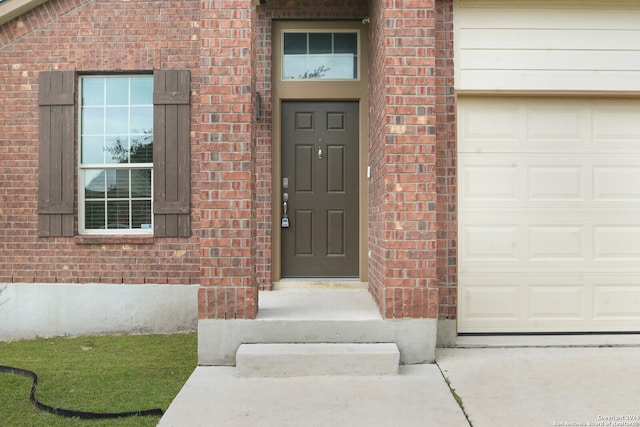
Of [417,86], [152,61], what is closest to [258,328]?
[417,86]

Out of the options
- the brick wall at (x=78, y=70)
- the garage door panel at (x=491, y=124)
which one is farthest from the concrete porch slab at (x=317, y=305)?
the garage door panel at (x=491, y=124)

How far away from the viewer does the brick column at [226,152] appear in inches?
152

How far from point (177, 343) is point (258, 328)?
153 cm

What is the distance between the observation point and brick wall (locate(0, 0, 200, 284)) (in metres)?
5.34

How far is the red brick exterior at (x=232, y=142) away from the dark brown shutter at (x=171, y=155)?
10 cm

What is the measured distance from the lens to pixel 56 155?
5359 millimetres

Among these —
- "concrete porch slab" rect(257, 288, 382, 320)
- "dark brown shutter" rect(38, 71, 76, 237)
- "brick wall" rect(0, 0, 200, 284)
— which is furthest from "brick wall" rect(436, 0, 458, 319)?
"dark brown shutter" rect(38, 71, 76, 237)

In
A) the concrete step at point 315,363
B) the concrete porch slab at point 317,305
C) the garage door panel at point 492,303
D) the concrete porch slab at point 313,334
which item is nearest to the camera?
the concrete step at point 315,363

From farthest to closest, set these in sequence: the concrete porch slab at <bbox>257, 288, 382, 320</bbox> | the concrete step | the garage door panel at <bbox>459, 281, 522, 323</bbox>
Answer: the garage door panel at <bbox>459, 281, 522, 323</bbox>, the concrete porch slab at <bbox>257, 288, 382, 320</bbox>, the concrete step

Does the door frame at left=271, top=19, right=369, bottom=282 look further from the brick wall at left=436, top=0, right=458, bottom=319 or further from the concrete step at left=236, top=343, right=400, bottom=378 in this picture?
the concrete step at left=236, top=343, right=400, bottom=378

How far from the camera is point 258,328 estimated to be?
3824 mm

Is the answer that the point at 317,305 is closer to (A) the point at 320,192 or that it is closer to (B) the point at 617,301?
(A) the point at 320,192

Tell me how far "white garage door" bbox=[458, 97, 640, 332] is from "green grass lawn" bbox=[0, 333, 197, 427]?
9.43 feet

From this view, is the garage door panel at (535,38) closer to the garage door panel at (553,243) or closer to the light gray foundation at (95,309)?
the garage door panel at (553,243)
